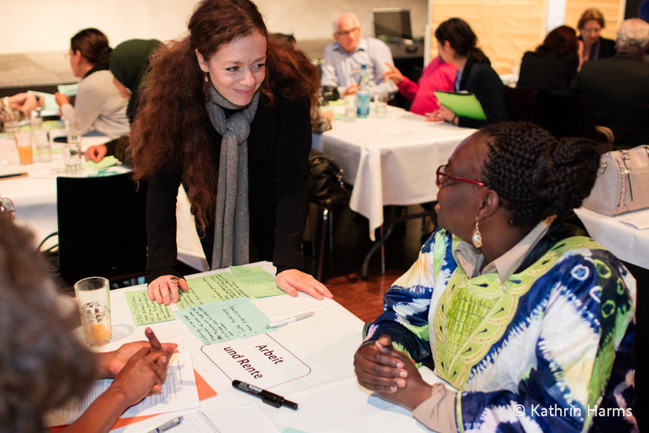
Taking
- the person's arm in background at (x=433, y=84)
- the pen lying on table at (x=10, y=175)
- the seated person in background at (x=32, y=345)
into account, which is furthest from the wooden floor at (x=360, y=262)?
the seated person in background at (x=32, y=345)

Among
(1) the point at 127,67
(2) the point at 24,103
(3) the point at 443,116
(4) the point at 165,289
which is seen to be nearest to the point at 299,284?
(4) the point at 165,289

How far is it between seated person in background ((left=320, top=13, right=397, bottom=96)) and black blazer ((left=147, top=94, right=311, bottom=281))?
3391 mm

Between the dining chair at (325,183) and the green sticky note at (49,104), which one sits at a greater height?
the green sticky note at (49,104)

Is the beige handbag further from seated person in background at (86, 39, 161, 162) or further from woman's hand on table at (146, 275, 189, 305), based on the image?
seated person in background at (86, 39, 161, 162)

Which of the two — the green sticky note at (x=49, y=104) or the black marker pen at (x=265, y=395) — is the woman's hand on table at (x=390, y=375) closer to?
the black marker pen at (x=265, y=395)

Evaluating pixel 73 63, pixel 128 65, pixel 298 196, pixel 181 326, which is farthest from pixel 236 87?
pixel 73 63

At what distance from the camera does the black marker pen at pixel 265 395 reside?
1.11 metres

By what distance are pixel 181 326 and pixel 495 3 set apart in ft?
22.4

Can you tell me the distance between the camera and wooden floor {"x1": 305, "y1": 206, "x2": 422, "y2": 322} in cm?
334

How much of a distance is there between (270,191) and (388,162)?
4.74ft

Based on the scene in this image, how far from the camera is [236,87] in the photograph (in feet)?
5.47

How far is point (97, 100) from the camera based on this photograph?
354 centimetres

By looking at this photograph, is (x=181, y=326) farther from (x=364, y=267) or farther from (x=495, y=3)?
(x=495, y=3)

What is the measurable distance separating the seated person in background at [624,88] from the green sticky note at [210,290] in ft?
12.0
